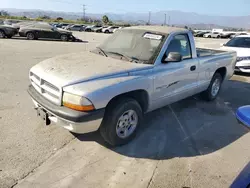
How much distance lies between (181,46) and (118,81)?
6.38ft

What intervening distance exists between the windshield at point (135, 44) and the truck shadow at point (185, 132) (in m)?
1.35

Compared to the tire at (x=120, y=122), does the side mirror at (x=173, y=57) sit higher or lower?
higher

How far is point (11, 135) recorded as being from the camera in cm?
391

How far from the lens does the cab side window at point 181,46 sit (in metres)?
4.45

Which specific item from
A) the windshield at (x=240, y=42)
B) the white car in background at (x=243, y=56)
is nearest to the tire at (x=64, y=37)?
the windshield at (x=240, y=42)

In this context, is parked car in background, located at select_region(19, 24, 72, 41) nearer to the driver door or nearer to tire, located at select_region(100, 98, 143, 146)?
the driver door

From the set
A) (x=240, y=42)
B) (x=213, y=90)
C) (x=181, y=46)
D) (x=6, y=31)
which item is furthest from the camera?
(x=6, y=31)

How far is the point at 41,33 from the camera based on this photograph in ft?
72.7

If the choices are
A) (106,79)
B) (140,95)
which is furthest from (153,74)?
(106,79)

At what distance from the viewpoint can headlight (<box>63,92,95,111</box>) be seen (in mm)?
3096

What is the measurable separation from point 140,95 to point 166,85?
2.05ft

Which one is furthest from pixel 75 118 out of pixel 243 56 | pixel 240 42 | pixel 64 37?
pixel 64 37

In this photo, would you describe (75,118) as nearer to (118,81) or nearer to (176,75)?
(118,81)

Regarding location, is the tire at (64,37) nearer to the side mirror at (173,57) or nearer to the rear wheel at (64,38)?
the rear wheel at (64,38)
